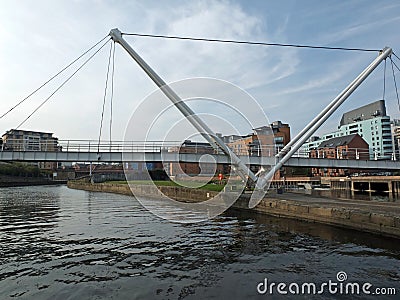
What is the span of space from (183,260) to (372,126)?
155261 millimetres

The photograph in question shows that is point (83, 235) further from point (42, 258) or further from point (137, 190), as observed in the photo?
point (137, 190)

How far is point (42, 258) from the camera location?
41.6 feet

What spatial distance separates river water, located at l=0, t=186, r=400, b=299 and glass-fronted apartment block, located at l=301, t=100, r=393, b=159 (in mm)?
126146

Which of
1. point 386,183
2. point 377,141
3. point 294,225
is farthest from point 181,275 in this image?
point 377,141

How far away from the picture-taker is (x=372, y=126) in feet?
474

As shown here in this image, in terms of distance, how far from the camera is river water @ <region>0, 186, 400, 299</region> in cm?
933

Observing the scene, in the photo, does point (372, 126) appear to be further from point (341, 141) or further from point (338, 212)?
point (338, 212)

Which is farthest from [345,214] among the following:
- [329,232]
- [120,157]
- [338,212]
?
[120,157]

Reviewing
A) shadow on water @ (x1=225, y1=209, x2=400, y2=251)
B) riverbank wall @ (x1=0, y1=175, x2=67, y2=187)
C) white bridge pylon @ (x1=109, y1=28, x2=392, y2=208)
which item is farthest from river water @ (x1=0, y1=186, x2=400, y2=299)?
riverbank wall @ (x1=0, y1=175, x2=67, y2=187)

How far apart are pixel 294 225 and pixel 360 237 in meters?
4.86

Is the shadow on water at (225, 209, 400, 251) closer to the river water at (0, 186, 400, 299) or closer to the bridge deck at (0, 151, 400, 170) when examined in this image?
the river water at (0, 186, 400, 299)

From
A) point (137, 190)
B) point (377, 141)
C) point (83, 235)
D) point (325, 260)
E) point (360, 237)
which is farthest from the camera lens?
point (377, 141)

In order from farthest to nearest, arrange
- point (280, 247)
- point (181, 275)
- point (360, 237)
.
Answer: point (360, 237), point (280, 247), point (181, 275)

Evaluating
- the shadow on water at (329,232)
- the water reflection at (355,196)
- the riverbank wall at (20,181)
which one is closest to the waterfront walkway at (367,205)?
the shadow on water at (329,232)
